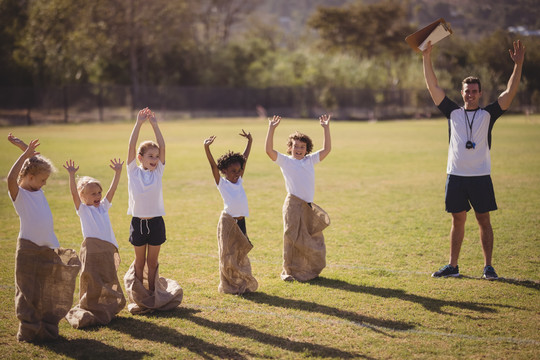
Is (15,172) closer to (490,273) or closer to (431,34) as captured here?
(431,34)

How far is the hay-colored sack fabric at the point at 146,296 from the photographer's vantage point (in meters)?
5.70

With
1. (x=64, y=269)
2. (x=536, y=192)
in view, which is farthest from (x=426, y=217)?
(x=64, y=269)

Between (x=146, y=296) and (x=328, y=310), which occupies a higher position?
(x=146, y=296)

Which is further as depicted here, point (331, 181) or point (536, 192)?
point (331, 181)

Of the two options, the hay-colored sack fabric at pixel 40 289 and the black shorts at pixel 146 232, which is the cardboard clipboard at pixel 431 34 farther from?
the hay-colored sack fabric at pixel 40 289

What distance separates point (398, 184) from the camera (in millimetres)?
15039

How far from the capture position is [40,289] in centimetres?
502

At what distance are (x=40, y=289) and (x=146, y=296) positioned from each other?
1093 mm

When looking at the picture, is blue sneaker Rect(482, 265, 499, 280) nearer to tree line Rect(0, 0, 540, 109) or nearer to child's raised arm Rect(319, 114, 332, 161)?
child's raised arm Rect(319, 114, 332, 161)

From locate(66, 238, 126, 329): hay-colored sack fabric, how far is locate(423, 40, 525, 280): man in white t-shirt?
389cm

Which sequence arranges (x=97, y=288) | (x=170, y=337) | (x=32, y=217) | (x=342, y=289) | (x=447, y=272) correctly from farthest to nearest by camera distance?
1. (x=447, y=272)
2. (x=342, y=289)
3. (x=97, y=288)
4. (x=170, y=337)
5. (x=32, y=217)

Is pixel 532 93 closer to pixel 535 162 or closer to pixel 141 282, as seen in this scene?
pixel 535 162

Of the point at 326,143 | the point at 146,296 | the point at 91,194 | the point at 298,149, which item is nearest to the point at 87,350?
the point at 146,296

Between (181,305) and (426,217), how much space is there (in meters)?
6.19
